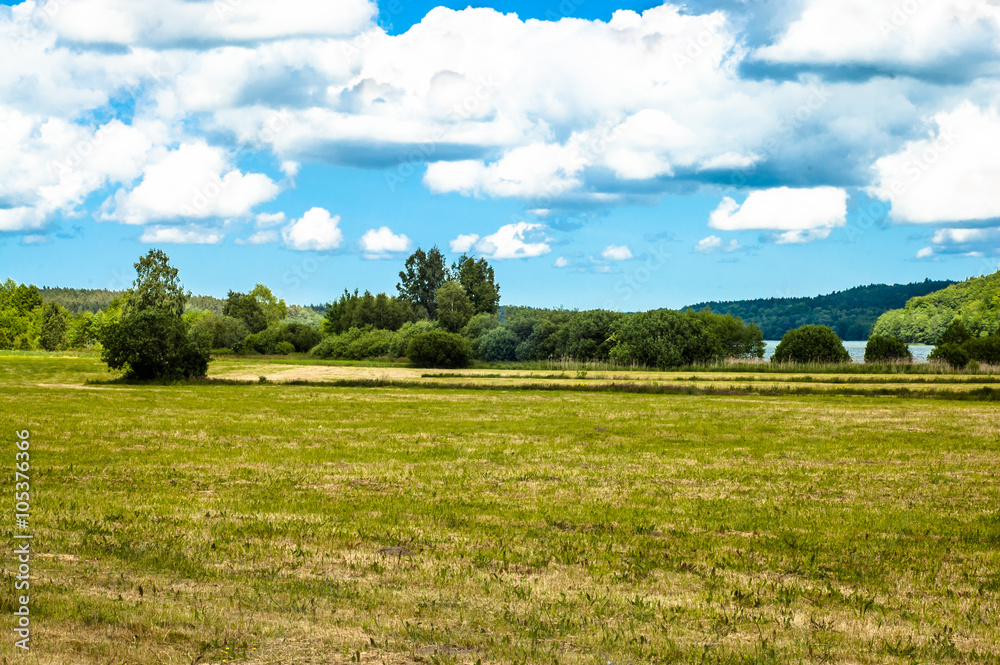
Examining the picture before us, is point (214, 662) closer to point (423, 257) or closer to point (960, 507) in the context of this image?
point (960, 507)

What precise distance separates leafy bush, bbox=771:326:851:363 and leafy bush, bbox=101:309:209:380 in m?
57.3

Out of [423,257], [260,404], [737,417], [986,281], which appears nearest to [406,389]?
[260,404]

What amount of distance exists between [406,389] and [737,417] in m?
27.1

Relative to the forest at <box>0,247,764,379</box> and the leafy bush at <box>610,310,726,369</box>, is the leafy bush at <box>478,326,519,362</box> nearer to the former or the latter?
the forest at <box>0,247,764,379</box>

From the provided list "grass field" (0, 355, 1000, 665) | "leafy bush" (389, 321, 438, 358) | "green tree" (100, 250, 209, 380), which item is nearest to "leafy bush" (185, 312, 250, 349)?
"leafy bush" (389, 321, 438, 358)

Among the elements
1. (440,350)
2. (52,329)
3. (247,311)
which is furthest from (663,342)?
(52,329)

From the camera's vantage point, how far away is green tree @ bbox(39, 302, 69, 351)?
14725 cm

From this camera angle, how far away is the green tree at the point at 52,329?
147 meters

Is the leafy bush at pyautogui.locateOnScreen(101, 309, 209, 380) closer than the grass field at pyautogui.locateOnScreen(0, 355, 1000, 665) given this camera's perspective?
No

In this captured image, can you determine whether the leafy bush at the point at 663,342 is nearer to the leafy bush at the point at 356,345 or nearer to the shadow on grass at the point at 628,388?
the shadow on grass at the point at 628,388

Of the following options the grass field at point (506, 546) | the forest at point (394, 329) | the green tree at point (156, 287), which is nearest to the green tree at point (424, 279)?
the forest at point (394, 329)

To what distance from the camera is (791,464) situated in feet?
67.9

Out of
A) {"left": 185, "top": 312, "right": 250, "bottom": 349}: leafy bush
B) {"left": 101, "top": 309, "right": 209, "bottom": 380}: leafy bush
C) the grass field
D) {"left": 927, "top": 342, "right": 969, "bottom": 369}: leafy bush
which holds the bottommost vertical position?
the grass field

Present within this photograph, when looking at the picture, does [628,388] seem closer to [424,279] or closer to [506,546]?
[506,546]
